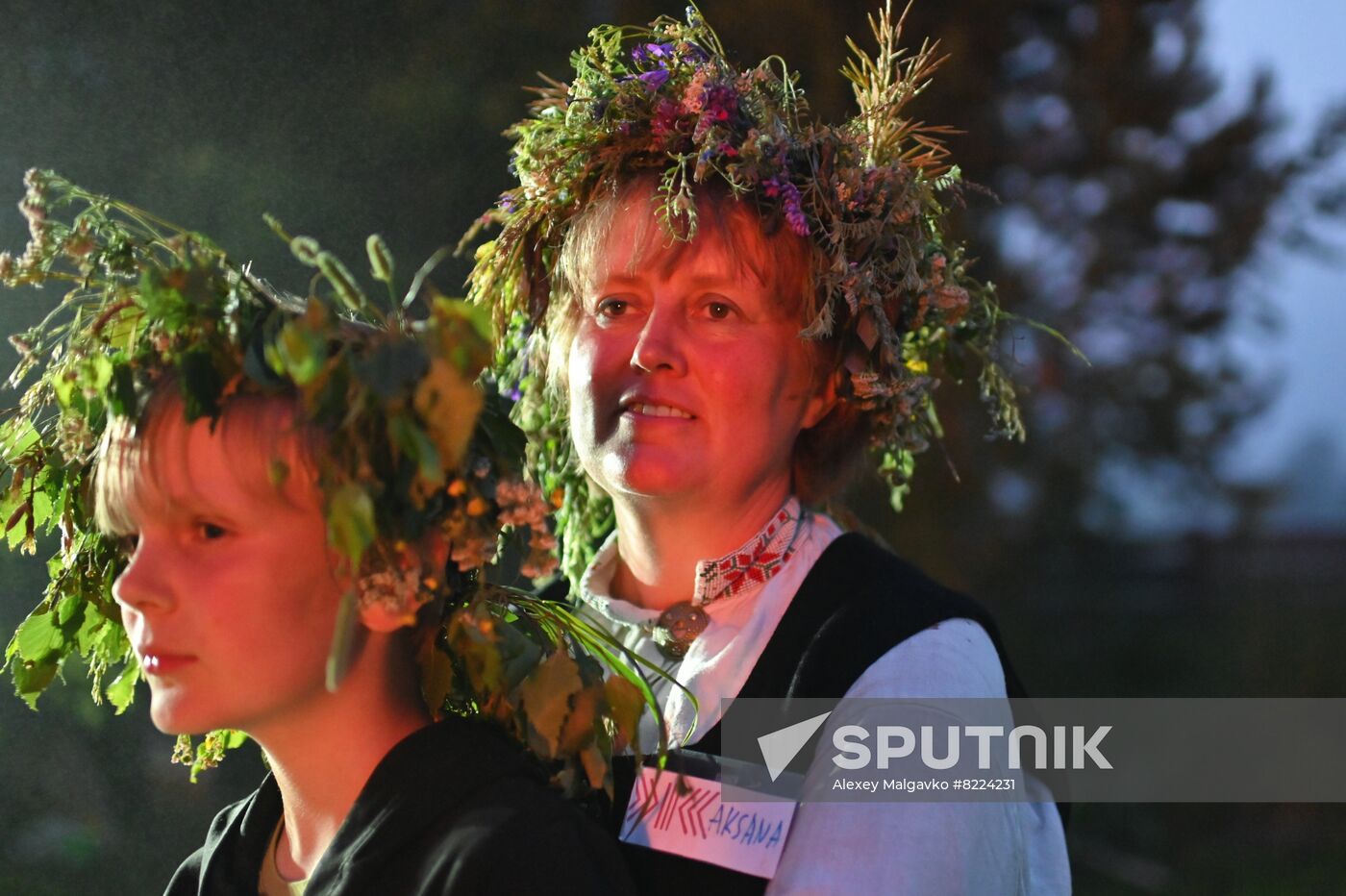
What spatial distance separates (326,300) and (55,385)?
0.30 meters

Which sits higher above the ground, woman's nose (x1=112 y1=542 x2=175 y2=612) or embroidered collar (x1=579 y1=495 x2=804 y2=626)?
embroidered collar (x1=579 y1=495 x2=804 y2=626)

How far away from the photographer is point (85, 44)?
2734 mm

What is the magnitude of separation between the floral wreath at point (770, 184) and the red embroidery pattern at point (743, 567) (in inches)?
10.2

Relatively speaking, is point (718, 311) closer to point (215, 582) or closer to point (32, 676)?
point (215, 582)

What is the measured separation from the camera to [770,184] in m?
1.92

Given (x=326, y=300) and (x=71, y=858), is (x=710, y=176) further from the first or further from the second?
(x=71, y=858)

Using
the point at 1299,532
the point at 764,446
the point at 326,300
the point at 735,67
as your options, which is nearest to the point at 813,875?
the point at 764,446

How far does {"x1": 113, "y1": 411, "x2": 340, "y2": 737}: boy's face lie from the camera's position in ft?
4.34

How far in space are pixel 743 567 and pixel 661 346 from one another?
335 millimetres

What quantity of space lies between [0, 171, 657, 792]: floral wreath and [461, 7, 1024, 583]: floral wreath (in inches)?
22.1

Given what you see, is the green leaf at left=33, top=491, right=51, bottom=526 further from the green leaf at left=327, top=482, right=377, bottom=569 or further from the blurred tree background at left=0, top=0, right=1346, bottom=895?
the blurred tree background at left=0, top=0, right=1346, bottom=895

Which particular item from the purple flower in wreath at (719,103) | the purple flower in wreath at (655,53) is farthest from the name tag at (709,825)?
the purple flower in wreath at (655,53)

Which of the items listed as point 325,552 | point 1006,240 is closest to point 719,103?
point 325,552

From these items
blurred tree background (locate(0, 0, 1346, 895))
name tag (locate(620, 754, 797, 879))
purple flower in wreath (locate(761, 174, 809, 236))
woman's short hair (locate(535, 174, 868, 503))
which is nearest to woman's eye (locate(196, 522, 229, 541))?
name tag (locate(620, 754, 797, 879))
